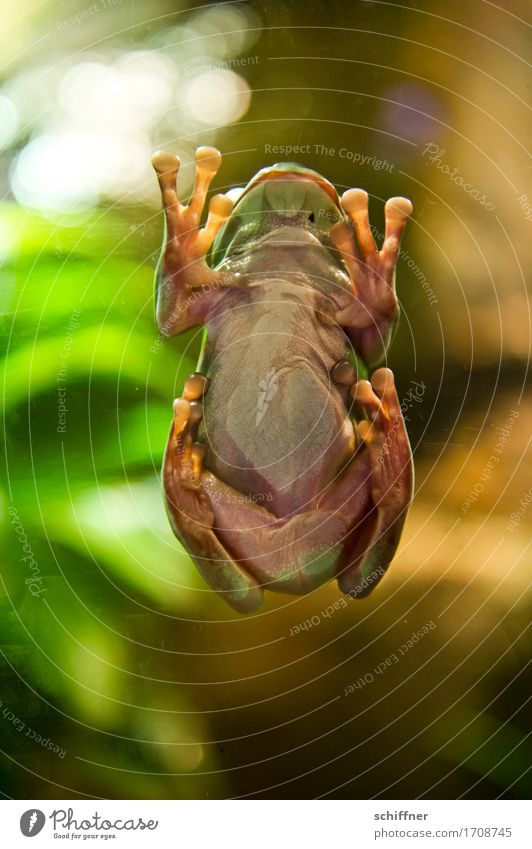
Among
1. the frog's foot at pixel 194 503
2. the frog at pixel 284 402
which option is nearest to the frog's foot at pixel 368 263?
the frog at pixel 284 402

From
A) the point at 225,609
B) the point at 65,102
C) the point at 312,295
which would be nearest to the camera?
the point at 312,295

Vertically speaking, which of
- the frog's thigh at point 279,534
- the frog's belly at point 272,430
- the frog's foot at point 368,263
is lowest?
the frog's thigh at point 279,534

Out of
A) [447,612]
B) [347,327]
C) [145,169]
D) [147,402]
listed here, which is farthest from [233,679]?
[145,169]

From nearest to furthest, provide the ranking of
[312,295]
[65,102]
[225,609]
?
[312,295]
[225,609]
[65,102]

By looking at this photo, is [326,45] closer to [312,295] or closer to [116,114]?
[116,114]

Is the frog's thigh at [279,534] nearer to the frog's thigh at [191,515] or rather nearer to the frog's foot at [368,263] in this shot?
the frog's thigh at [191,515]

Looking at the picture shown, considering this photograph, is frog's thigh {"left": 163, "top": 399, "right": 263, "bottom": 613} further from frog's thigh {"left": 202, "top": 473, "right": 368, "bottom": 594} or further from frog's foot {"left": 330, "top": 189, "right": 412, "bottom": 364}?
frog's foot {"left": 330, "top": 189, "right": 412, "bottom": 364}

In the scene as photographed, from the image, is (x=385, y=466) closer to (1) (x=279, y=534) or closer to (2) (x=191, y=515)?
(1) (x=279, y=534)
